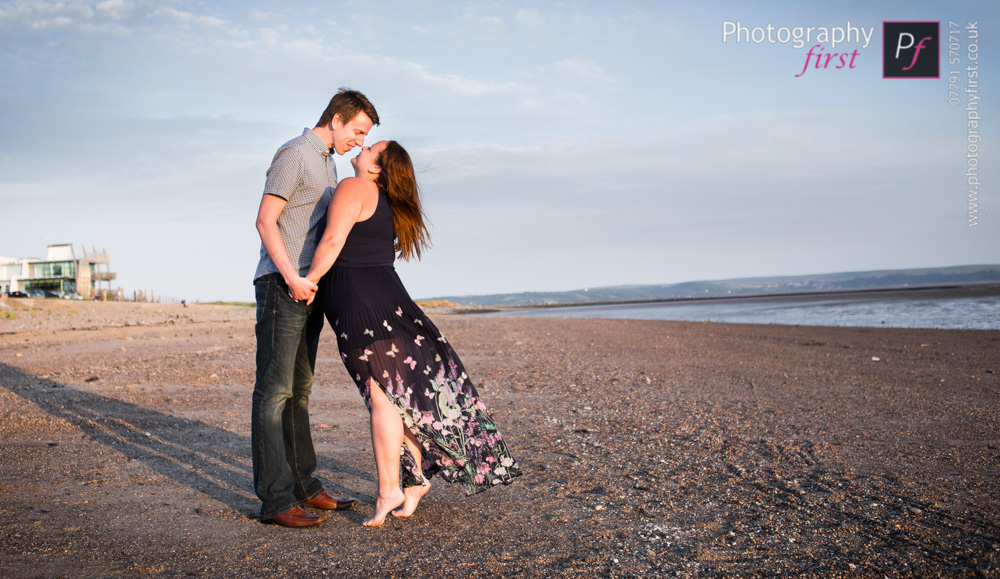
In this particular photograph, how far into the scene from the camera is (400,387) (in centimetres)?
311

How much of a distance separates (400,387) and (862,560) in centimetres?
205

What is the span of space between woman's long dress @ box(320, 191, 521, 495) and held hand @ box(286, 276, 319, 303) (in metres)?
0.13

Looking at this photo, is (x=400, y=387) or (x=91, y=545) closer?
(x=91, y=545)

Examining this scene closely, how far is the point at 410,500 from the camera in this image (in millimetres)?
3193

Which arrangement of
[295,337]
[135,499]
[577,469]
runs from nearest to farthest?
[295,337] < [135,499] < [577,469]

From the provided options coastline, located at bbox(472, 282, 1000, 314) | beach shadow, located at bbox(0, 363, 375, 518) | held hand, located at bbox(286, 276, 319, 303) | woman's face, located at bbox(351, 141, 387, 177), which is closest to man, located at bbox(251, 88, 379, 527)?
held hand, located at bbox(286, 276, 319, 303)

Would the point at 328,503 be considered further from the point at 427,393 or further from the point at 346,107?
the point at 346,107

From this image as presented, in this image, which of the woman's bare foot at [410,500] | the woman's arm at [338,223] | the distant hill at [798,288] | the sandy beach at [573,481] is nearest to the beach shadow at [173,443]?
the sandy beach at [573,481]

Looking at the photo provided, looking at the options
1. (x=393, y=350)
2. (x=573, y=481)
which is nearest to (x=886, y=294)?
(x=573, y=481)

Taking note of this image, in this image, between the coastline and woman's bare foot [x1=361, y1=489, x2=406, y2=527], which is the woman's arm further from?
the coastline

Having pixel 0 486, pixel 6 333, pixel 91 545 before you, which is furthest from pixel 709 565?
pixel 6 333

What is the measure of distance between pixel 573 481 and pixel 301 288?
1870 mm

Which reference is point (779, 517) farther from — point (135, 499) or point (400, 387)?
point (135, 499)

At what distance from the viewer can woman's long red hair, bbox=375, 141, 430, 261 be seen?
314 centimetres
